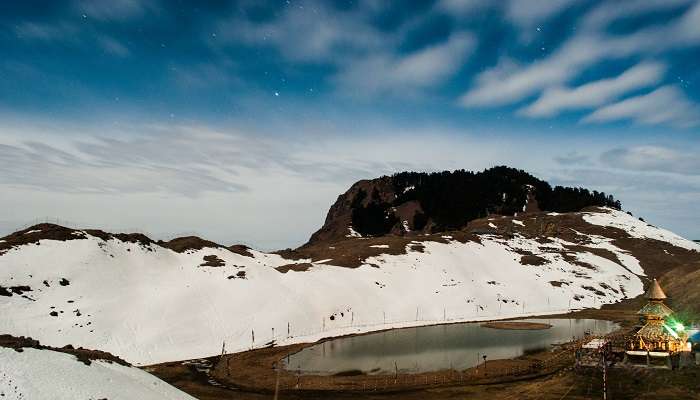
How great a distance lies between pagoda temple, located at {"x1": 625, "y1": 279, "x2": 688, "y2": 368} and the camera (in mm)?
51656

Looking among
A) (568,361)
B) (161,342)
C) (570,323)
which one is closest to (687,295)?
(570,323)

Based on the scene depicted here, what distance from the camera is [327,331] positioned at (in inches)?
3706

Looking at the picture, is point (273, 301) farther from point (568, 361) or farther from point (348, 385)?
point (568, 361)

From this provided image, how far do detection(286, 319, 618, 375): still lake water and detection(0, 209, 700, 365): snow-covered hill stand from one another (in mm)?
8480

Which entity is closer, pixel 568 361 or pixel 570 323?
pixel 568 361

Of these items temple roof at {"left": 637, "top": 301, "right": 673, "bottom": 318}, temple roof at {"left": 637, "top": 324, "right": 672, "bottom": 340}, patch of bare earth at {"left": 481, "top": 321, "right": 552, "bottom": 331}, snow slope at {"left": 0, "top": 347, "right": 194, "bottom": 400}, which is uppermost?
temple roof at {"left": 637, "top": 301, "right": 673, "bottom": 318}

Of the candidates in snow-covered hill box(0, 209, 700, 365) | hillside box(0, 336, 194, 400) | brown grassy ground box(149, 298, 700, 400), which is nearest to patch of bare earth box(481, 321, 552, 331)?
snow-covered hill box(0, 209, 700, 365)

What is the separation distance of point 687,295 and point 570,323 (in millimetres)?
23523

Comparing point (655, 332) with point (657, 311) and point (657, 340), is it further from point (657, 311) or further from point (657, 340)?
point (657, 311)

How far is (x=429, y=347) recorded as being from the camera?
8012 cm

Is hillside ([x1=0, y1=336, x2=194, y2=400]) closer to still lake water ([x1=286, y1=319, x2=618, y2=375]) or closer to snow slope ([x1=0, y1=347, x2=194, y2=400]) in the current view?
snow slope ([x1=0, y1=347, x2=194, y2=400])

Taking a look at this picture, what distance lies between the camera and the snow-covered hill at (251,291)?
7375 cm

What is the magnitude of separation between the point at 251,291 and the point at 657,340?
2756 inches

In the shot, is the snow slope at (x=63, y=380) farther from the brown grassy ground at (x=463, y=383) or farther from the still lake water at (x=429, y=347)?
the still lake water at (x=429, y=347)
